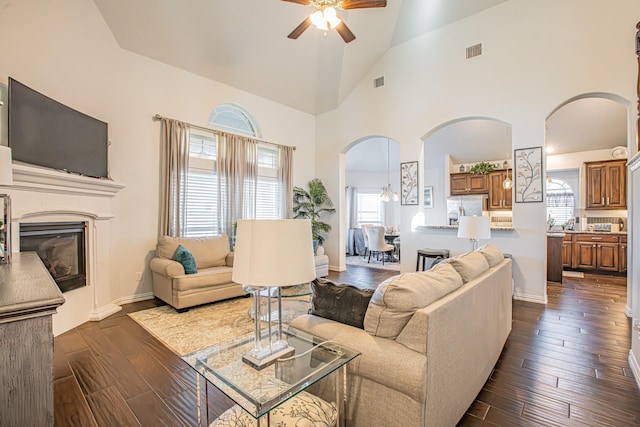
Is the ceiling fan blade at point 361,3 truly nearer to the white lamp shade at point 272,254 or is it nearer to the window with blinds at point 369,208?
the white lamp shade at point 272,254

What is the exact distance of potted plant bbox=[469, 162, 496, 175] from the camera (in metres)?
7.65

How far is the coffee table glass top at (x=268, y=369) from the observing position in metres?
1.18

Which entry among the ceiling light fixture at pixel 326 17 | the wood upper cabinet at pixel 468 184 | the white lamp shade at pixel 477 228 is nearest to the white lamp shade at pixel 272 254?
the ceiling light fixture at pixel 326 17

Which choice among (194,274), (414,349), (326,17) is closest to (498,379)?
(414,349)

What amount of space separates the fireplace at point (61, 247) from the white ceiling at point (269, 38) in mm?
2762

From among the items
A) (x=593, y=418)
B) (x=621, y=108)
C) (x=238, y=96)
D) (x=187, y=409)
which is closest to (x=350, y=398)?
(x=187, y=409)

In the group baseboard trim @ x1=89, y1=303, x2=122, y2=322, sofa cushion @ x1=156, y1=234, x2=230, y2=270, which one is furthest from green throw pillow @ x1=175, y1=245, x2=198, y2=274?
baseboard trim @ x1=89, y1=303, x2=122, y2=322

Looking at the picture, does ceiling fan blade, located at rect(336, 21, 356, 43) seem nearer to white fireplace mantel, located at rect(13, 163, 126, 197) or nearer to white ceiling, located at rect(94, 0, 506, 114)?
white ceiling, located at rect(94, 0, 506, 114)

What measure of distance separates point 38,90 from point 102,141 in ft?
2.59

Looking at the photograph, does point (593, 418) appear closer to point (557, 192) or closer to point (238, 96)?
point (238, 96)

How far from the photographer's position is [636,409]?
1941 millimetres

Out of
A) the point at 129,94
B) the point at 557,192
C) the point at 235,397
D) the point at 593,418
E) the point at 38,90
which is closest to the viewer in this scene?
the point at 235,397

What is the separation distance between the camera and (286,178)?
21.1 feet

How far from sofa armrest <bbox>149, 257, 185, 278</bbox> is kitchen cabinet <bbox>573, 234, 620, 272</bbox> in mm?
7762
